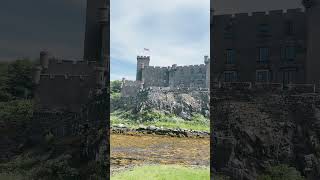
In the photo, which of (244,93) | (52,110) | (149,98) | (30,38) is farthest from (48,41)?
(149,98)

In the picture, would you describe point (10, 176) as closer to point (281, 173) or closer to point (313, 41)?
point (281, 173)

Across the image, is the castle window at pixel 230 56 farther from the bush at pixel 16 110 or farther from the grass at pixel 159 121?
the grass at pixel 159 121

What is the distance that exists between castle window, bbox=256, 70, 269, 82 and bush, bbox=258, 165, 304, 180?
140 centimetres

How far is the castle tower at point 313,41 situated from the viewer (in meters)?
5.70

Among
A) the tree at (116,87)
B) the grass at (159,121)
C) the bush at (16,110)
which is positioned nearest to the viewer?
the bush at (16,110)

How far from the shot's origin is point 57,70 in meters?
6.47

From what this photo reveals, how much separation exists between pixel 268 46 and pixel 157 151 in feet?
19.5

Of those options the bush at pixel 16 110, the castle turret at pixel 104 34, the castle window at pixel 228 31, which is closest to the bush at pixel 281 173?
the castle window at pixel 228 31

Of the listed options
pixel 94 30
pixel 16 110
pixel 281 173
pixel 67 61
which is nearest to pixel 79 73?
pixel 67 61

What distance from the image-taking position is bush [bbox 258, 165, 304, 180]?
19.4 ft

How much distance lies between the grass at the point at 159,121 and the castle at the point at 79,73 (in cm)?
879

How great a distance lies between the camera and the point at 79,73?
21.9 ft

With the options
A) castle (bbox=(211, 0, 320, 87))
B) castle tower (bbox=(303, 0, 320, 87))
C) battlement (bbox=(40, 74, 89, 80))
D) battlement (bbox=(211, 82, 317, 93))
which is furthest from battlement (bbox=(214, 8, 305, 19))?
battlement (bbox=(40, 74, 89, 80))

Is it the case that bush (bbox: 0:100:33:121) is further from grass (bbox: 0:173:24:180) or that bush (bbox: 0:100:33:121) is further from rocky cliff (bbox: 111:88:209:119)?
rocky cliff (bbox: 111:88:209:119)
